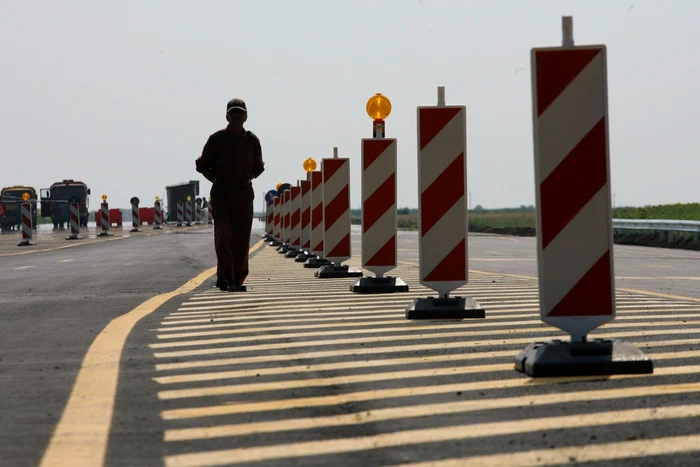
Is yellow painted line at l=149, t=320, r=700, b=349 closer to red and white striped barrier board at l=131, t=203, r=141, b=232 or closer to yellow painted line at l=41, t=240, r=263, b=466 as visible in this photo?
yellow painted line at l=41, t=240, r=263, b=466

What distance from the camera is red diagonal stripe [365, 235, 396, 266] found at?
10945mm

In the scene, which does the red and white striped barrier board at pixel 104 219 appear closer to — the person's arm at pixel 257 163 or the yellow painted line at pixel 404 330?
the person's arm at pixel 257 163

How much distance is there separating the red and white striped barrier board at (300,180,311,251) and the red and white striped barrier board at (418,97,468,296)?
36.7 ft

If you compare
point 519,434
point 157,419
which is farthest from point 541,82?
point 157,419

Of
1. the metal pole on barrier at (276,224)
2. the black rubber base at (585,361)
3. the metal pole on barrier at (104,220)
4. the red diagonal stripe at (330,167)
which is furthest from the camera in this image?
the metal pole on barrier at (104,220)

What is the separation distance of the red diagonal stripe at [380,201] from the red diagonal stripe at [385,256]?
27 cm

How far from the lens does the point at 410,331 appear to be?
22.7 ft

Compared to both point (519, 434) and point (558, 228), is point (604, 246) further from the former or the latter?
point (519, 434)

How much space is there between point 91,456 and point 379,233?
749 cm

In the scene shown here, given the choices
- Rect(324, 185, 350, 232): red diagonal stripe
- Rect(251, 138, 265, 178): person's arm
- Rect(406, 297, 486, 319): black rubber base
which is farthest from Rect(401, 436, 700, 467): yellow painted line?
Rect(324, 185, 350, 232): red diagonal stripe

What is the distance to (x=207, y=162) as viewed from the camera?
1116 cm

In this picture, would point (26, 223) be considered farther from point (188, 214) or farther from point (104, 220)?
point (188, 214)

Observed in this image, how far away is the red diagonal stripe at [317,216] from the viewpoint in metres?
17.0

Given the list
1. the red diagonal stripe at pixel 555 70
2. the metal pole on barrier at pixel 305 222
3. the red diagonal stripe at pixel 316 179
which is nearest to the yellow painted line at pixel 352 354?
the red diagonal stripe at pixel 555 70
